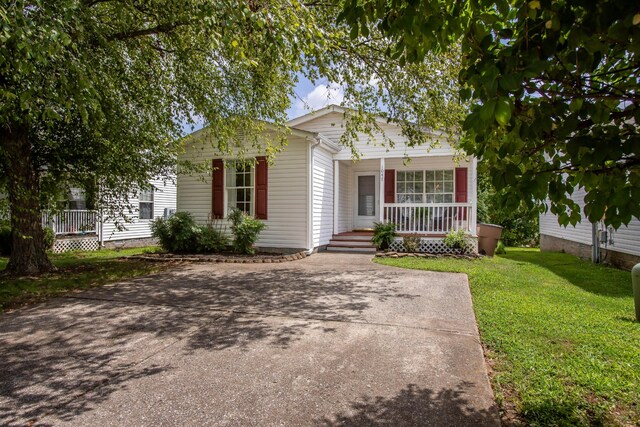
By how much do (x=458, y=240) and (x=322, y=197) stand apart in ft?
14.3

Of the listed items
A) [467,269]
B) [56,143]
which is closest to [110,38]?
[56,143]

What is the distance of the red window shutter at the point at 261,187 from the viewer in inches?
456

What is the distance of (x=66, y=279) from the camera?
708 centimetres

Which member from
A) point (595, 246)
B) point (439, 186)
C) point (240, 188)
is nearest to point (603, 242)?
point (595, 246)

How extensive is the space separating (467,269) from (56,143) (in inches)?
Answer: 351

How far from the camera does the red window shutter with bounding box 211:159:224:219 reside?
11906 mm

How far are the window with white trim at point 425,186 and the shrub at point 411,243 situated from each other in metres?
2.22

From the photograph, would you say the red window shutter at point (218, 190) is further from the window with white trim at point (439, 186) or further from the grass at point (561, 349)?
the grass at point (561, 349)

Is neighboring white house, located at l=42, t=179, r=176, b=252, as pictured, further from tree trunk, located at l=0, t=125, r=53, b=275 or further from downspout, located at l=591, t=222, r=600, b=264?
downspout, located at l=591, t=222, r=600, b=264

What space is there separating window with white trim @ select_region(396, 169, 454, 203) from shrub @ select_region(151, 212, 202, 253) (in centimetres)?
705

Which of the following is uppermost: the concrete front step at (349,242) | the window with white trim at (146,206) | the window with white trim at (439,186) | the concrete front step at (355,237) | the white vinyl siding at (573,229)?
the window with white trim at (439,186)

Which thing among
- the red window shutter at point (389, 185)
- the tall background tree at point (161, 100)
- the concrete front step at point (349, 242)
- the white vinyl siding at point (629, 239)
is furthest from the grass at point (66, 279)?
the white vinyl siding at point (629, 239)

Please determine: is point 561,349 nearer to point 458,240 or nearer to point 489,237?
point 458,240

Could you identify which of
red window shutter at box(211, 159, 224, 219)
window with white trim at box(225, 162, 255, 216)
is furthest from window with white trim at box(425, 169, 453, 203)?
red window shutter at box(211, 159, 224, 219)
